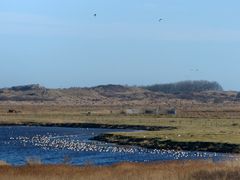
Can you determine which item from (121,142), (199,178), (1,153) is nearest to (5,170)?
(199,178)

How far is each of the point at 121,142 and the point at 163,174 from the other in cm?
4446

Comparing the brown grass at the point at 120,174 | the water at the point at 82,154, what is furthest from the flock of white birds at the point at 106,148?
the brown grass at the point at 120,174

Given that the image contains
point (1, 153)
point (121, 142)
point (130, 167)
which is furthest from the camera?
point (121, 142)

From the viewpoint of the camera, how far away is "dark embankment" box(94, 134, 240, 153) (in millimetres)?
60281

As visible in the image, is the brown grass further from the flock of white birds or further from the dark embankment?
the dark embankment

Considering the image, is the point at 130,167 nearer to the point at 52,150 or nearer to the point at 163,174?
the point at 163,174

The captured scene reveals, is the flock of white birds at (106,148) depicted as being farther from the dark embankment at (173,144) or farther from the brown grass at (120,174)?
the brown grass at (120,174)

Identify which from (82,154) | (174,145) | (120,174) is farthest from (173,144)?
(120,174)

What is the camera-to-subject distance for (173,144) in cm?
6625

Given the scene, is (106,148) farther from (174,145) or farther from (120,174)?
(120,174)

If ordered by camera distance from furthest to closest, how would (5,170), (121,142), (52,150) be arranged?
1. (121,142)
2. (52,150)
3. (5,170)

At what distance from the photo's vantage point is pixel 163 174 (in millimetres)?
28812

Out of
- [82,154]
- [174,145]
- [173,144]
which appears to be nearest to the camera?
[82,154]

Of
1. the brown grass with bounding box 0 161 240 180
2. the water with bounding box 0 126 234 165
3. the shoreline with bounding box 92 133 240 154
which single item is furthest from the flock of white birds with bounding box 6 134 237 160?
the brown grass with bounding box 0 161 240 180
